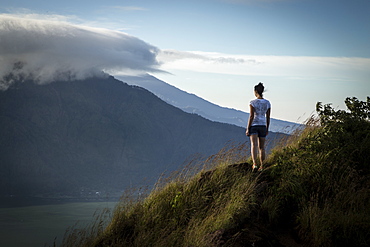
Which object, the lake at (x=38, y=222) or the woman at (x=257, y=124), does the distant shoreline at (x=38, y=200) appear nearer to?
the lake at (x=38, y=222)

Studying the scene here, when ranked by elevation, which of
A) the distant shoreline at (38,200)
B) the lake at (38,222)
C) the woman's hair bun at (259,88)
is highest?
the woman's hair bun at (259,88)

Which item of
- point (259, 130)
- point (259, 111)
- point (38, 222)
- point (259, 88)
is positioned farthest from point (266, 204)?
point (38, 222)

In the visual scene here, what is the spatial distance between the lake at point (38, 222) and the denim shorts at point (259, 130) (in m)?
87.4

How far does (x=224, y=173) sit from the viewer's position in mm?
7504

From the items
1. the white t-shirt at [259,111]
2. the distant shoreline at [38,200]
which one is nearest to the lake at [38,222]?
the distant shoreline at [38,200]

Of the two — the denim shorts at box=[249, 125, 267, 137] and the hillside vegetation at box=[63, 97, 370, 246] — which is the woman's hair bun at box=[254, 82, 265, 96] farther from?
the hillside vegetation at box=[63, 97, 370, 246]

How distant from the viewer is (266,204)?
6383 mm

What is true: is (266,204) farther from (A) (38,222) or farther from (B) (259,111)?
(A) (38,222)

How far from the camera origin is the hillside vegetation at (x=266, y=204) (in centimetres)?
571

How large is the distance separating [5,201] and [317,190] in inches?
8063

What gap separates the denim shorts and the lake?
87.4 m

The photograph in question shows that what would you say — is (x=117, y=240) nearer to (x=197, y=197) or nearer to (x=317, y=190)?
(x=197, y=197)

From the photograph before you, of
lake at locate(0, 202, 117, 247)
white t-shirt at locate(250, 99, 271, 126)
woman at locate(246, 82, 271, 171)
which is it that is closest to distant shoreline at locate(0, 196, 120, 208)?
lake at locate(0, 202, 117, 247)

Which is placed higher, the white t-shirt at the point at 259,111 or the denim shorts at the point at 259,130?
the white t-shirt at the point at 259,111
